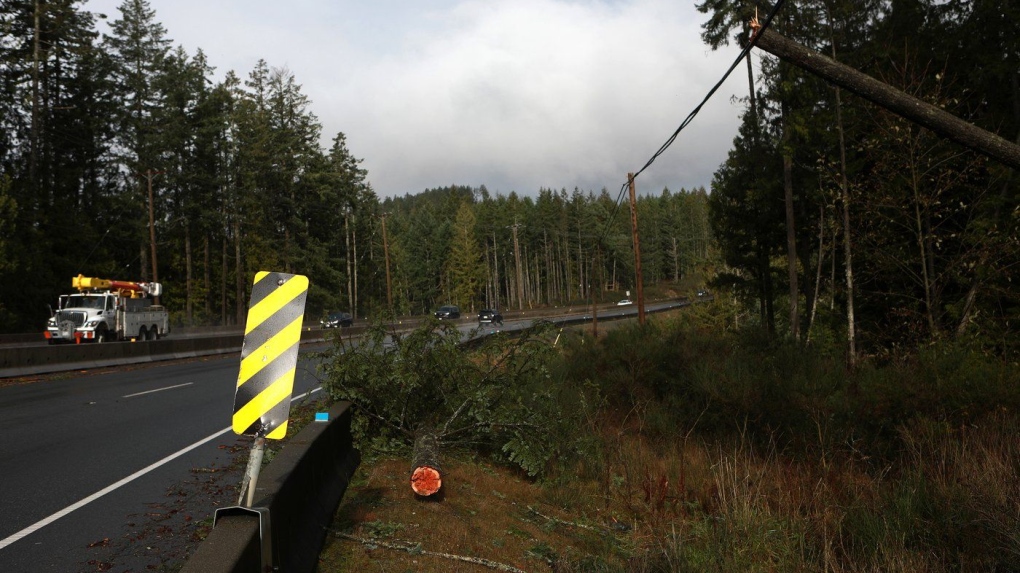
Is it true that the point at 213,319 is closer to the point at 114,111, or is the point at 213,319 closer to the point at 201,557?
the point at 114,111

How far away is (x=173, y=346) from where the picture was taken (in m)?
29.4

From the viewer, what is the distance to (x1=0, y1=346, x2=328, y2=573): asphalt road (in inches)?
237

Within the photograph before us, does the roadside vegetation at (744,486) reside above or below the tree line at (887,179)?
below

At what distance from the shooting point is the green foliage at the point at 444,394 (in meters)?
9.49

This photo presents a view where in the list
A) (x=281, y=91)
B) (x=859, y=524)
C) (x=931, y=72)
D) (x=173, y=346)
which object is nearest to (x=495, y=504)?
(x=859, y=524)

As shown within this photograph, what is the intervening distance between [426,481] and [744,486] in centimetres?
325

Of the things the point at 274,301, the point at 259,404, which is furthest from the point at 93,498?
the point at 274,301

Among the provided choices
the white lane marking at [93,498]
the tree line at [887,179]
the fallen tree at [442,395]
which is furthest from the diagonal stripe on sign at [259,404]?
the tree line at [887,179]

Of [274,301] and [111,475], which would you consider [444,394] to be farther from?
[274,301]

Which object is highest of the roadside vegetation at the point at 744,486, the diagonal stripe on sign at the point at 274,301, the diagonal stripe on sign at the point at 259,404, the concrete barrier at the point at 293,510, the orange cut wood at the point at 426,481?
the diagonal stripe on sign at the point at 274,301

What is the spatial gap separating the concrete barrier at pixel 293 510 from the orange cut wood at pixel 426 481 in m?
0.71

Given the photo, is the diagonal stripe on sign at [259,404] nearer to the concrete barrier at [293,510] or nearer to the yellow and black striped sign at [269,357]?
the yellow and black striped sign at [269,357]

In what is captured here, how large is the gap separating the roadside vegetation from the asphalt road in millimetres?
1517

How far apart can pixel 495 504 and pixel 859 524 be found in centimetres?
379
